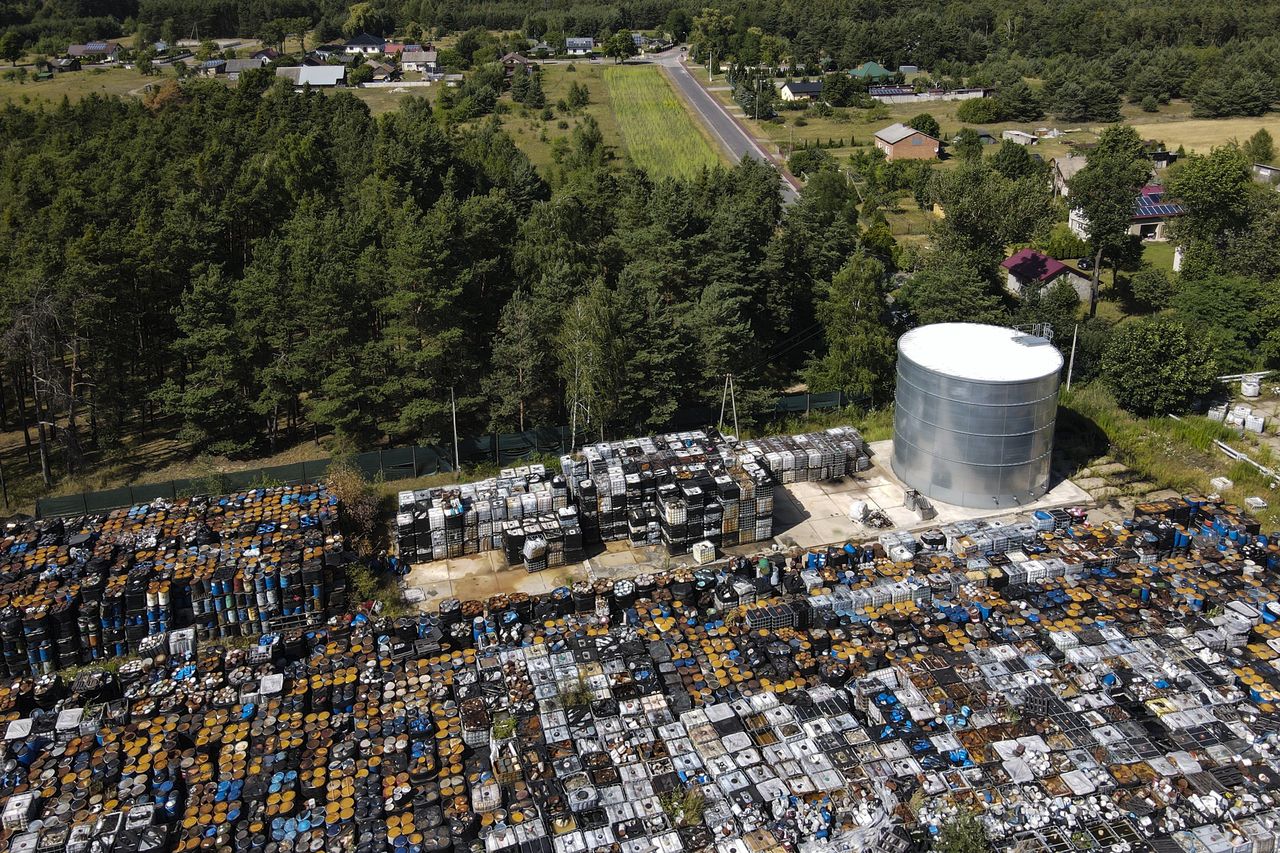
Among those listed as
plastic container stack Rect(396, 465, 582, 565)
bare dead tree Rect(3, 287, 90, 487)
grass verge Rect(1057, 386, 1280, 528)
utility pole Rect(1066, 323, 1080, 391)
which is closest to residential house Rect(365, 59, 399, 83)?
bare dead tree Rect(3, 287, 90, 487)

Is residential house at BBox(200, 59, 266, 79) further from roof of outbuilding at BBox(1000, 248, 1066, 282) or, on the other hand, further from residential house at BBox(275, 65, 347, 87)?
roof of outbuilding at BBox(1000, 248, 1066, 282)

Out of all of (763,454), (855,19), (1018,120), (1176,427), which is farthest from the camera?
(855,19)

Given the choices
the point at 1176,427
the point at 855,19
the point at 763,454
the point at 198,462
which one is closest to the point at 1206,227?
the point at 1176,427

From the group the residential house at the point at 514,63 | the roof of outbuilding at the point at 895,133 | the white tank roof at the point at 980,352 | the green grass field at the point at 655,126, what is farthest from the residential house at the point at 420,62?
the white tank roof at the point at 980,352

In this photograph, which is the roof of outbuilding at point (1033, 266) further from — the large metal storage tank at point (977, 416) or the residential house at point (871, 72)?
the residential house at point (871, 72)

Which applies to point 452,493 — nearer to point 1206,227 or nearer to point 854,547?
point 854,547
